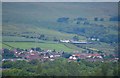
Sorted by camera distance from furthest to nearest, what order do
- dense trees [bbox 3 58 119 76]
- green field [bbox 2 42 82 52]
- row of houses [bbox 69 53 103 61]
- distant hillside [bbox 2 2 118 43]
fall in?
distant hillside [bbox 2 2 118 43] → green field [bbox 2 42 82 52] → row of houses [bbox 69 53 103 61] → dense trees [bbox 3 58 119 76]

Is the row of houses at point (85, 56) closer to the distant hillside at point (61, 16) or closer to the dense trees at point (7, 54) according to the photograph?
the distant hillside at point (61, 16)

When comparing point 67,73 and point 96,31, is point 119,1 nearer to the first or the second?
point 96,31

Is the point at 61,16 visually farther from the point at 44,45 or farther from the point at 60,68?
the point at 60,68

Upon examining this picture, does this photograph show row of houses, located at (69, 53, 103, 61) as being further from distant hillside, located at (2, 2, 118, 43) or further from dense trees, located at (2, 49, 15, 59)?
dense trees, located at (2, 49, 15, 59)

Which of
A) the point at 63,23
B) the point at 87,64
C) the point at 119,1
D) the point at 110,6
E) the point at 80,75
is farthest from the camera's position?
the point at 63,23

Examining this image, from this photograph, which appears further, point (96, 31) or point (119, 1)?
point (96, 31)

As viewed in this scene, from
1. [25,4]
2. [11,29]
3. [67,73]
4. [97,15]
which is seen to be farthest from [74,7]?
[67,73]

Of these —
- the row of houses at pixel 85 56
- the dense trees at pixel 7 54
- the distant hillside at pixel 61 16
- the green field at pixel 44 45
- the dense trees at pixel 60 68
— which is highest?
the distant hillside at pixel 61 16

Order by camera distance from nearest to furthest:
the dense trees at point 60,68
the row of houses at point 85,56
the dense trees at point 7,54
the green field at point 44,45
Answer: the dense trees at point 60,68 < the dense trees at point 7,54 < the row of houses at point 85,56 < the green field at point 44,45

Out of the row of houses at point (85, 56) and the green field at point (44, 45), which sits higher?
the green field at point (44, 45)

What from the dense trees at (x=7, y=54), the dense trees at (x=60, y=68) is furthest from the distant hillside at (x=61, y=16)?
the dense trees at (x=60, y=68)

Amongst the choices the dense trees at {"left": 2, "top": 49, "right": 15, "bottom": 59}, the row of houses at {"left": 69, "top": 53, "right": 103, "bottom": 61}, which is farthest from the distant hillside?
the dense trees at {"left": 2, "top": 49, "right": 15, "bottom": 59}
